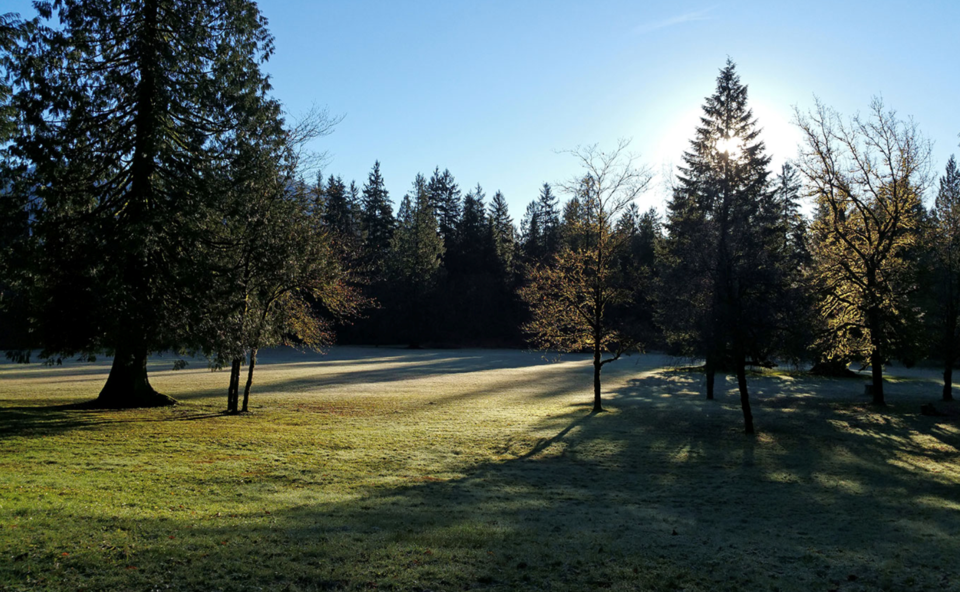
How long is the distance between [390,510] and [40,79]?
13510 mm

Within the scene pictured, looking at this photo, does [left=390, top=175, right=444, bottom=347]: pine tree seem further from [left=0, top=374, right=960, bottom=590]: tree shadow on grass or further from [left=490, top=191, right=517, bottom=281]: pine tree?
[left=0, top=374, right=960, bottom=590]: tree shadow on grass

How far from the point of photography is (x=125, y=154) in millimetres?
15117

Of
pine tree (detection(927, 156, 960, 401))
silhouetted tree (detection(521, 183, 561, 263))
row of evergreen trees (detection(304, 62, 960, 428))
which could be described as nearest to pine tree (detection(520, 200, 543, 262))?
silhouetted tree (detection(521, 183, 561, 263))

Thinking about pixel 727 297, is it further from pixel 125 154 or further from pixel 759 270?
pixel 125 154

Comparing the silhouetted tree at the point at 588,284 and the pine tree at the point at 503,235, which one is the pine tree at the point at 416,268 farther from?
the silhouetted tree at the point at 588,284

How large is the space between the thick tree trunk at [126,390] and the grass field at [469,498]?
3.52 feet

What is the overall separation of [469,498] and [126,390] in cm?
1438

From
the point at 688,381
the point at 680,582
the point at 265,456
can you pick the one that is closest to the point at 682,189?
the point at 688,381

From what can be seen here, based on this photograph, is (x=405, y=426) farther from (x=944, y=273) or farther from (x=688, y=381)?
(x=944, y=273)

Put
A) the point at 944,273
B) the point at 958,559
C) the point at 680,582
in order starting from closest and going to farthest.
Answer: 1. the point at 680,582
2. the point at 958,559
3. the point at 944,273

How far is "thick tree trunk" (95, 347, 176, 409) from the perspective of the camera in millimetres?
17781

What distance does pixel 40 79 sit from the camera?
1354 cm

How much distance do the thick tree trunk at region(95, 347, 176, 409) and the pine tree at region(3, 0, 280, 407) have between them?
9.61 ft

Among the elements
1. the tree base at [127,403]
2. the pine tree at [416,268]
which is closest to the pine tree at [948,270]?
the tree base at [127,403]
